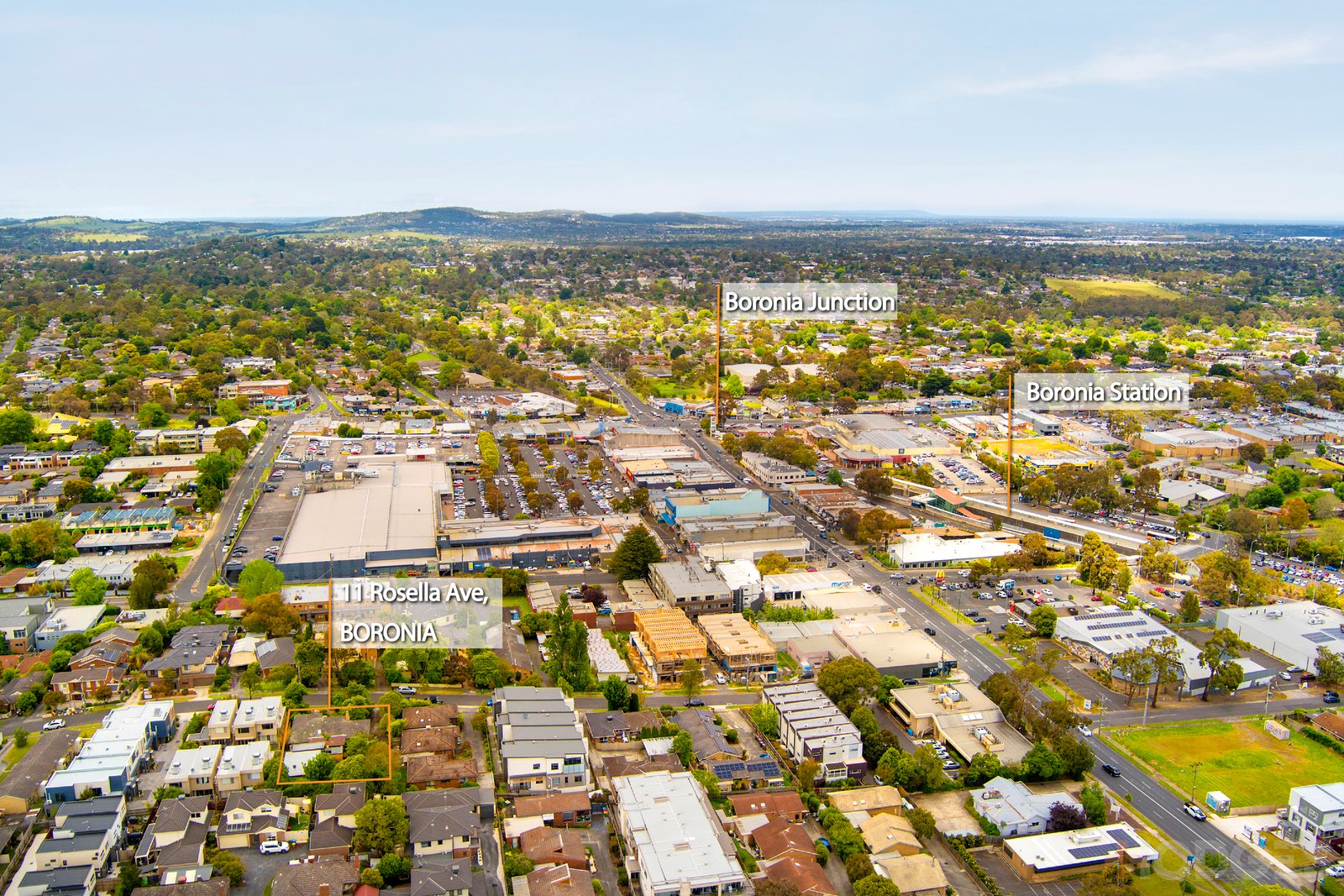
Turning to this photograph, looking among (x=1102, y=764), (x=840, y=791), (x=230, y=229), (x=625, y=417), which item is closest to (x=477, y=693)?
(x=840, y=791)

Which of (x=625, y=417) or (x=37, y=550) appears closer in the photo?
(x=37, y=550)

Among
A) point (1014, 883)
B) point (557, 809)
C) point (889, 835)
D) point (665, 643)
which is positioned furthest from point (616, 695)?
point (1014, 883)

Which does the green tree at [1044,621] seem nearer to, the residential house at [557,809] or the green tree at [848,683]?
the green tree at [848,683]

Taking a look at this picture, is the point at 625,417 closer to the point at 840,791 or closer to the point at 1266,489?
the point at 1266,489

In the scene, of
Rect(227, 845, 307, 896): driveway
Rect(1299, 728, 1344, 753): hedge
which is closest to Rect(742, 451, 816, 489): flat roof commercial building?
Rect(1299, 728, 1344, 753): hedge

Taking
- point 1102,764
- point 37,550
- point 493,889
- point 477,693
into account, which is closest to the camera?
point 493,889

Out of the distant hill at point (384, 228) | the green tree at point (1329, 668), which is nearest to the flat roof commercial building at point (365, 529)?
the green tree at point (1329, 668)

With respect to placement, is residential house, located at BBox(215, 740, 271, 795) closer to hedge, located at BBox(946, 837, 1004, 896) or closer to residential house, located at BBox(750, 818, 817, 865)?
residential house, located at BBox(750, 818, 817, 865)
